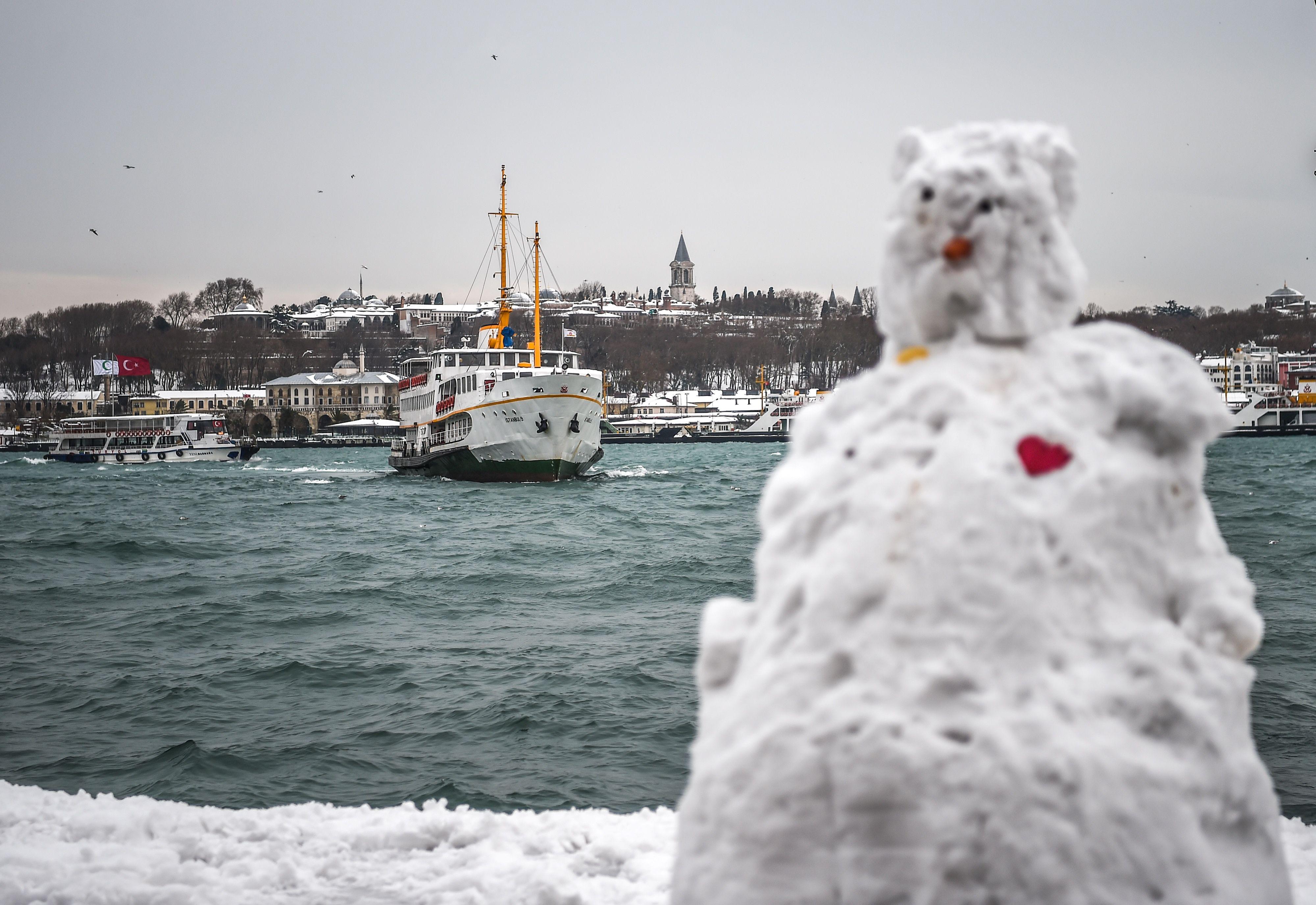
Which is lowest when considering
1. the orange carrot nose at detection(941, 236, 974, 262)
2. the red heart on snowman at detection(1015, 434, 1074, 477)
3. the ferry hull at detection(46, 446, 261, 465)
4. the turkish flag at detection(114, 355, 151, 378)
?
the ferry hull at detection(46, 446, 261, 465)

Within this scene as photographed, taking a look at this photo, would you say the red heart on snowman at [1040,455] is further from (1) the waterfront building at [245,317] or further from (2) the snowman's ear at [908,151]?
(1) the waterfront building at [245,317]

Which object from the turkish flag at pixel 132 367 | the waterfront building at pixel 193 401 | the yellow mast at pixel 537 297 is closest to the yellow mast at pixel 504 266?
the yellow mast at pixel 537 297

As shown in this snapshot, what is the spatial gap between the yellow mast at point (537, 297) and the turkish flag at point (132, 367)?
33.7 m

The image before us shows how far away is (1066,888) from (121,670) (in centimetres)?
1042

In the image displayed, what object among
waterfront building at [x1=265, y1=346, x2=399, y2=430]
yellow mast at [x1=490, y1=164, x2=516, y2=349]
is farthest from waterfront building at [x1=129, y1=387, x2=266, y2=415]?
yellow mast at [x1=490, y1=164, x2=516, y2=349]

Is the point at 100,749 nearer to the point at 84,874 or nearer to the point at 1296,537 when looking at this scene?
the point at 84,874

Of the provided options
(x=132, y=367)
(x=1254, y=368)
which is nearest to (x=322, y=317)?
(x=132, y=367)

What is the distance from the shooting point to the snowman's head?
2.22 metres

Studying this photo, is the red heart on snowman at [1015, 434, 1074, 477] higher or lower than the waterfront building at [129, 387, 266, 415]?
higher

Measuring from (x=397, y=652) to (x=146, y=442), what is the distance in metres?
62.3

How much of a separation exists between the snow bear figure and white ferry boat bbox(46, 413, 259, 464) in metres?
65.9

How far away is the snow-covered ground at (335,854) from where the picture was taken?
410 centimetres

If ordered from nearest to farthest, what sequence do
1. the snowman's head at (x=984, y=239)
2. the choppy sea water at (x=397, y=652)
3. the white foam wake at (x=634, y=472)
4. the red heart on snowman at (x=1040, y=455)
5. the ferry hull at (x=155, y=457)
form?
the red heart on snowman at (x=1040, y=455) < the snowman's head at (x=984, y=239) < the choppy sea water at (x=397, y=652) < the white foam wake at (x=634, y=472) < the ferry hull at (x=155, y=457)

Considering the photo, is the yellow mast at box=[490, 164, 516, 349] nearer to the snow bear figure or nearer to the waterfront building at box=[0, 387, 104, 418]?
the snow bear figure
